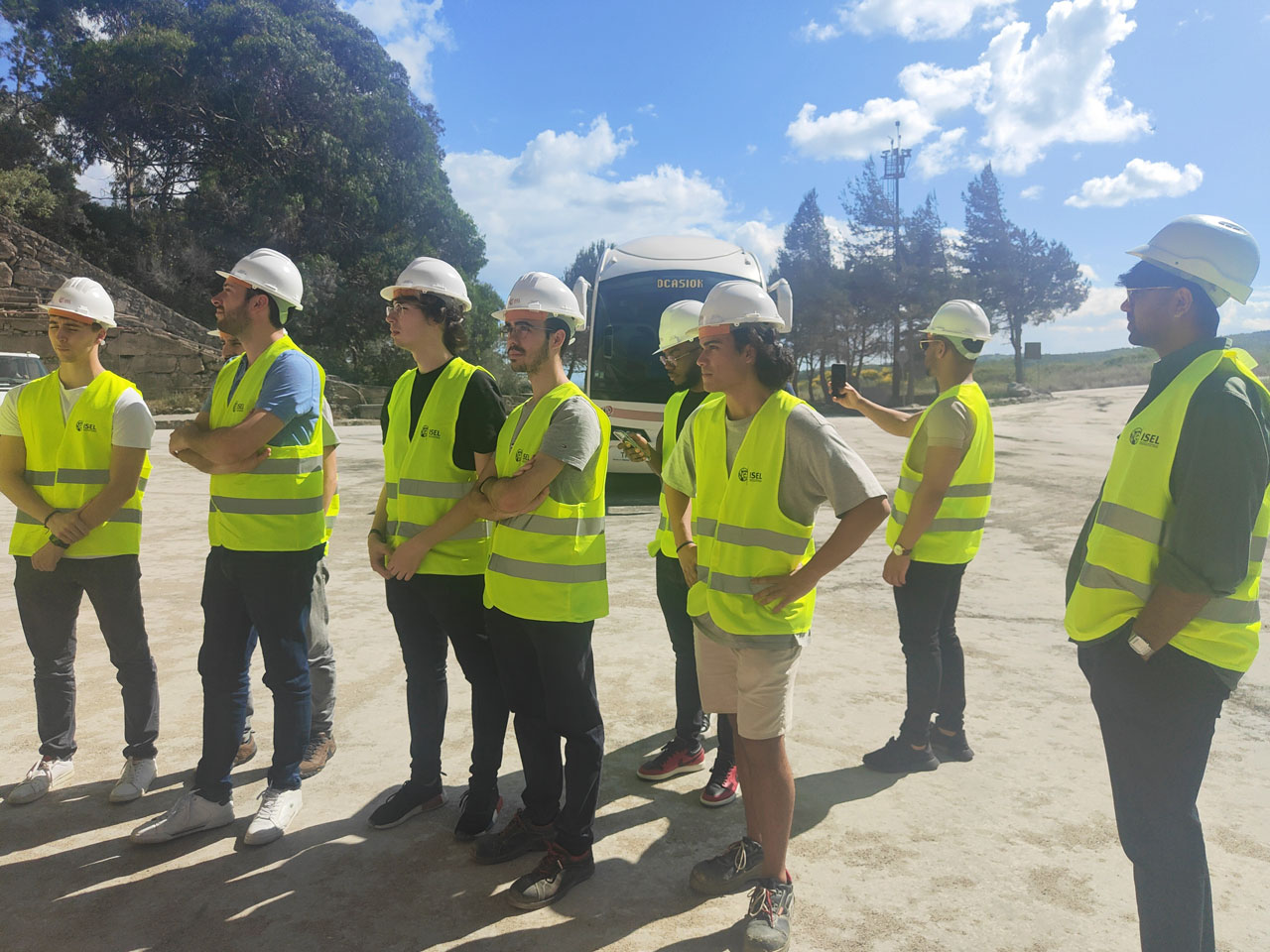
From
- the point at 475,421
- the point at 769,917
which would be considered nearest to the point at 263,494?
the point at 475,421

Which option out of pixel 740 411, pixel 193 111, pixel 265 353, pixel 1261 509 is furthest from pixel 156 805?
pixel 193 111

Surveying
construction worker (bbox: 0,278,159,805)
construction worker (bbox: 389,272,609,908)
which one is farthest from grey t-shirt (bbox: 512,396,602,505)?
construction worker (bbox: 0,278,159,805)

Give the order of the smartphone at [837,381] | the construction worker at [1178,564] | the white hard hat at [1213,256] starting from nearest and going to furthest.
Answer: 1. the construction worker at [1178,564]
2. the white hard hat at [1213,256]
3. the smartphone at [837,381]

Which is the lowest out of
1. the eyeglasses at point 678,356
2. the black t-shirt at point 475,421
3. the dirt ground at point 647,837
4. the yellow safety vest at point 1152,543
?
the dirt ground at point 647,837

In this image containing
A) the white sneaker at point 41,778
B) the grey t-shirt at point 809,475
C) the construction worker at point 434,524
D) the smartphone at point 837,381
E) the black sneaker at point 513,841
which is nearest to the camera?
the grey t-shirt at point 809,475

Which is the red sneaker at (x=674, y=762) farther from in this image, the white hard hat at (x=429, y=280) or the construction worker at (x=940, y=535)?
the white hard hat at (x=429, y=280)

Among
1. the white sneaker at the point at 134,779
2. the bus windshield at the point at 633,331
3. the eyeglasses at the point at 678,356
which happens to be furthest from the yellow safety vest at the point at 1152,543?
the bus windshield at the point at 633,331

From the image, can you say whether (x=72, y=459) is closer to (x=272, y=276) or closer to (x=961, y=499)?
(x=272, y=276)

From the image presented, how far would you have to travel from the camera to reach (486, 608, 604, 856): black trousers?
273 cm

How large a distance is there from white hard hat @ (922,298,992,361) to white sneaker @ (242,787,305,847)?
10.9 ft

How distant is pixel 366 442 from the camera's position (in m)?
17.2

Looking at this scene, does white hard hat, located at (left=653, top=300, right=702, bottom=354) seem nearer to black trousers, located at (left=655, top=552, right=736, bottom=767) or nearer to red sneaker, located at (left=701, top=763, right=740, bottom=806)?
black trousers, located at (left=655, top=552, right=736, bottom=767)

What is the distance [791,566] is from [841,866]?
3.85 ft

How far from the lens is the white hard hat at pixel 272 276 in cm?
309
